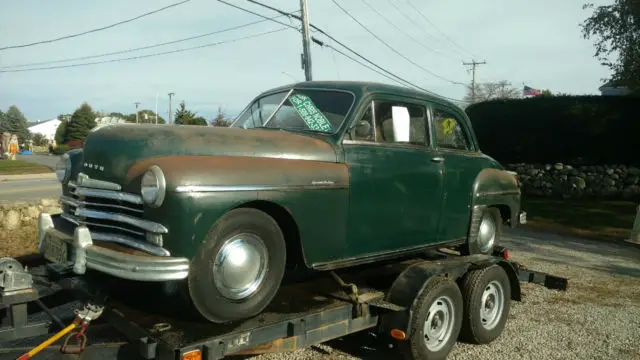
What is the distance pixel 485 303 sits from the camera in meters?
4.89

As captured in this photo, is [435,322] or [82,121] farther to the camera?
[82,121]

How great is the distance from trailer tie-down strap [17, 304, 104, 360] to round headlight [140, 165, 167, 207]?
30.5 inches

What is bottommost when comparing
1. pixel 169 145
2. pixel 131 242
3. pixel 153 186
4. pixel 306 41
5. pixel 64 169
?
pixel 131 242

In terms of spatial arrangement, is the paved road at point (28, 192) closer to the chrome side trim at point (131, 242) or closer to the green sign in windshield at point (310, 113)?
the green sign in windshield at point (310, 113)

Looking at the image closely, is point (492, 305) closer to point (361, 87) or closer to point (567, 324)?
point (567, 324)

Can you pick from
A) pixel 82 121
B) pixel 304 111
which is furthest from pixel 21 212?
pixel 82 121

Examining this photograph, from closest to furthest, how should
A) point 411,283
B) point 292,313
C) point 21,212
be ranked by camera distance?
1. point 292,313
2. point 411,283
3. point 21,212

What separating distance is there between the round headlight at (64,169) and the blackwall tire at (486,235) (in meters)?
3.79

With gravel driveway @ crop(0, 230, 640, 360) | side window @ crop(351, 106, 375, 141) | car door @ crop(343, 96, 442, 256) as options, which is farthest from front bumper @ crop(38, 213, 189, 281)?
side window @ crop(351, 106, 375, 141)

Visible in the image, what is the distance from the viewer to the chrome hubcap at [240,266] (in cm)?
314

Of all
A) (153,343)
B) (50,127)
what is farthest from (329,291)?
(50,127)

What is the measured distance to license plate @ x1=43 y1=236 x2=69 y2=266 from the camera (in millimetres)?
3361

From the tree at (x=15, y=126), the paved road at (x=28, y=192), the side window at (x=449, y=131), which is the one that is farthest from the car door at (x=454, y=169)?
the tree at (x=15, y=126)

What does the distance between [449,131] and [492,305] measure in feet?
5.72
